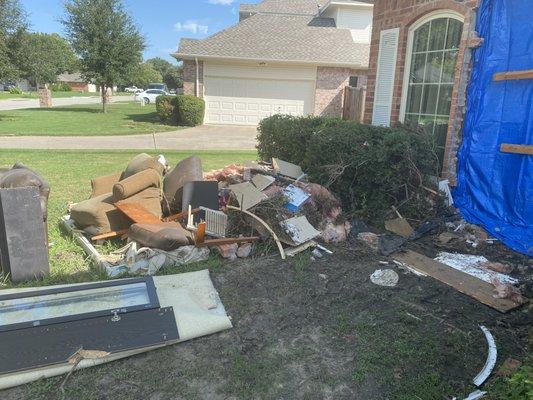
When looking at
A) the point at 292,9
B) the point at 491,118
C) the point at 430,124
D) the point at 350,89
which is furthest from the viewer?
the point at 292,9

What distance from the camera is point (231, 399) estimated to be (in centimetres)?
276

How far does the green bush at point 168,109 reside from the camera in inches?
833

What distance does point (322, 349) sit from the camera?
3289 millimetres

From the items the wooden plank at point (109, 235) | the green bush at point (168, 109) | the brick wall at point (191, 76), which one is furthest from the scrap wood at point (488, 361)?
the green bush at point (168, 109)

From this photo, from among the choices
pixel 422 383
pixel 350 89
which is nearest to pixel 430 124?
pixel 422 383

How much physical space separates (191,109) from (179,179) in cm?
1449

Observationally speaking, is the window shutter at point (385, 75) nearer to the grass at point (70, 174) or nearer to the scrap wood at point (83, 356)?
the grass at point (70, 174)

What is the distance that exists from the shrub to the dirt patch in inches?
656

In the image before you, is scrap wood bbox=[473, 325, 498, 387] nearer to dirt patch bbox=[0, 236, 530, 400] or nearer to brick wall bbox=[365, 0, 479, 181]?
dirt patch bbox=[0, 236, 530, 400]

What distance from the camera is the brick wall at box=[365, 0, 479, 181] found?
6035 mm

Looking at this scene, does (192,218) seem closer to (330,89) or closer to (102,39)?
(330,89)

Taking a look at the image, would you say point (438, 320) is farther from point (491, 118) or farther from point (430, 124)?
point (430, 124)

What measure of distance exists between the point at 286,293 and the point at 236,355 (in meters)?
1.06

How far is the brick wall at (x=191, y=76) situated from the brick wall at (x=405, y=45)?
13564 mm
